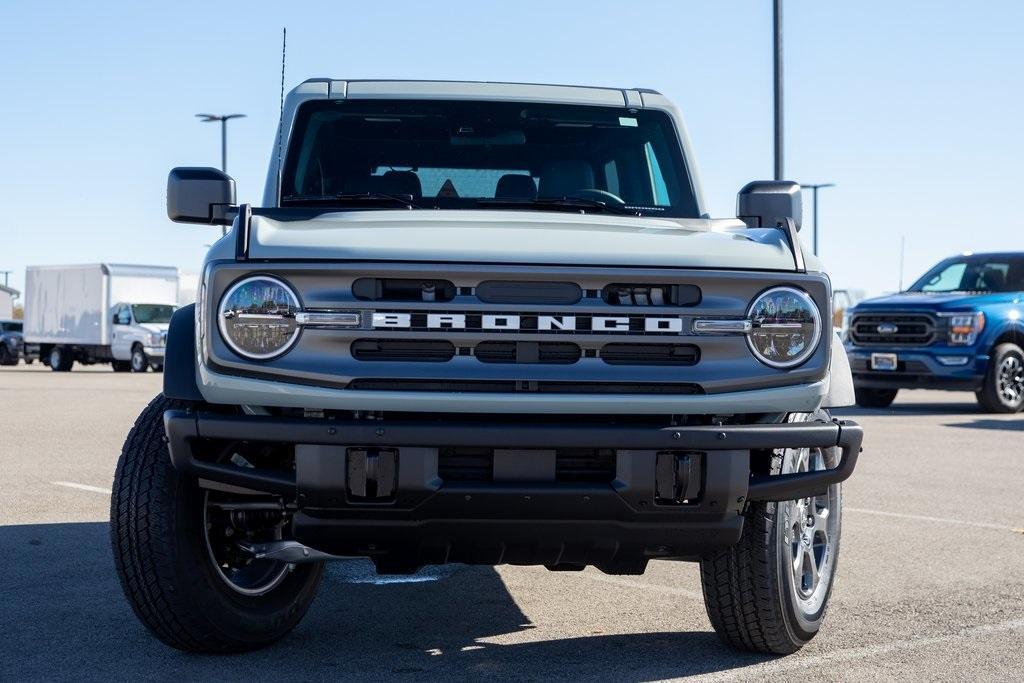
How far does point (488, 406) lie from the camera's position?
3.94 metres

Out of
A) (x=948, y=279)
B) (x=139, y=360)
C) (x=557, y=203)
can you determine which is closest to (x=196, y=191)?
(x=557, y=203)

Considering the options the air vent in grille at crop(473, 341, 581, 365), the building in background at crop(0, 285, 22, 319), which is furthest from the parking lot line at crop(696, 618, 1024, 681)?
the building in background at crop(0, 285, 22, 319)

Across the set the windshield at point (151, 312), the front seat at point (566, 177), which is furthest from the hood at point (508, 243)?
the windshield at point (151, 312)

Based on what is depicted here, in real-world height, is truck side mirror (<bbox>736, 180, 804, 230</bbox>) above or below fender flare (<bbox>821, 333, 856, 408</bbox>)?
above

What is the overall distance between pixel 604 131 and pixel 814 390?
203 cm

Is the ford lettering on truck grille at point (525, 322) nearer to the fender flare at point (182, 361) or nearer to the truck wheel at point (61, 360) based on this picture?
the fender flare at point (182, 361)

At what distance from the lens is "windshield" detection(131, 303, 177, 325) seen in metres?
35.7

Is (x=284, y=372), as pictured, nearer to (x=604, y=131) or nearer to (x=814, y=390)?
(x=814, y=390)

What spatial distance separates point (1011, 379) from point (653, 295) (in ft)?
47.6

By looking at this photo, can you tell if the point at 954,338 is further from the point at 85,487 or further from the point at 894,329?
the point at 85,487

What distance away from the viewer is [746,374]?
4098 millimetres

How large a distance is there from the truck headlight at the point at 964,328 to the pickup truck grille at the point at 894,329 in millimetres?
236

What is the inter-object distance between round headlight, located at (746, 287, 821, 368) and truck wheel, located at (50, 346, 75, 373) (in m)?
37.2

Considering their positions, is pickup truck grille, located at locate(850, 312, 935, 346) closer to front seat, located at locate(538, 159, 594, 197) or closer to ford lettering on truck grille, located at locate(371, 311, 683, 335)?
front seat, located at locate(538, 159, 594, 197)
